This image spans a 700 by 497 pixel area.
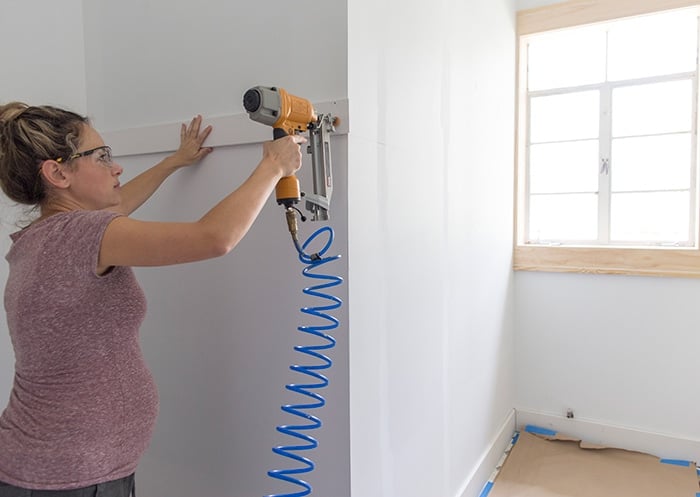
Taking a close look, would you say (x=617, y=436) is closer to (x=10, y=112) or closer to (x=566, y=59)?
(x=566, y=59)

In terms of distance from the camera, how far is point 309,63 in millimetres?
1323

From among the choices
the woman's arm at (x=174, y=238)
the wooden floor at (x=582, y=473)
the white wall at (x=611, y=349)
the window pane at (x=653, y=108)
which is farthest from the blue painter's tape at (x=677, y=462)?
the woman's arm at (x=174, y=238)

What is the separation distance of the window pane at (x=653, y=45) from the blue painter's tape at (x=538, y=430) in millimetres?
2247

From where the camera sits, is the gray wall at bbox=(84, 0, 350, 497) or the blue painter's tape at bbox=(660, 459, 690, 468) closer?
the gray wall at bbox=(84, 0, 350, 497)

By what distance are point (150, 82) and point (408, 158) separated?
3.02 ft

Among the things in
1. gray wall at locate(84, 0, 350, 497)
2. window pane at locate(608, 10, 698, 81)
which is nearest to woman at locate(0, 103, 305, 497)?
gray wall at locate(84, 0, 350, 497)

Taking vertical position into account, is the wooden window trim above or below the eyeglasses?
above

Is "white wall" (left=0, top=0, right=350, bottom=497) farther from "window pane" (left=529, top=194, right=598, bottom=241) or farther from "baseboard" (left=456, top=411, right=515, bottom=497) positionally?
"window pane" (left=529, top=194, right=598, bottom=241)

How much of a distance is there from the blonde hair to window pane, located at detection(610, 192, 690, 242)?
3.04 metres

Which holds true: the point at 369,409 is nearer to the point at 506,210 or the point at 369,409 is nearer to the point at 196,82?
the point at 196,82

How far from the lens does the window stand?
2.84 m

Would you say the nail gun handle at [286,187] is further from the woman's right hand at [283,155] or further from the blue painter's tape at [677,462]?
the blue painter's tape at [677,462]

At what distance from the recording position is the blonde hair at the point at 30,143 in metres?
1.01

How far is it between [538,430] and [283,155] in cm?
281
